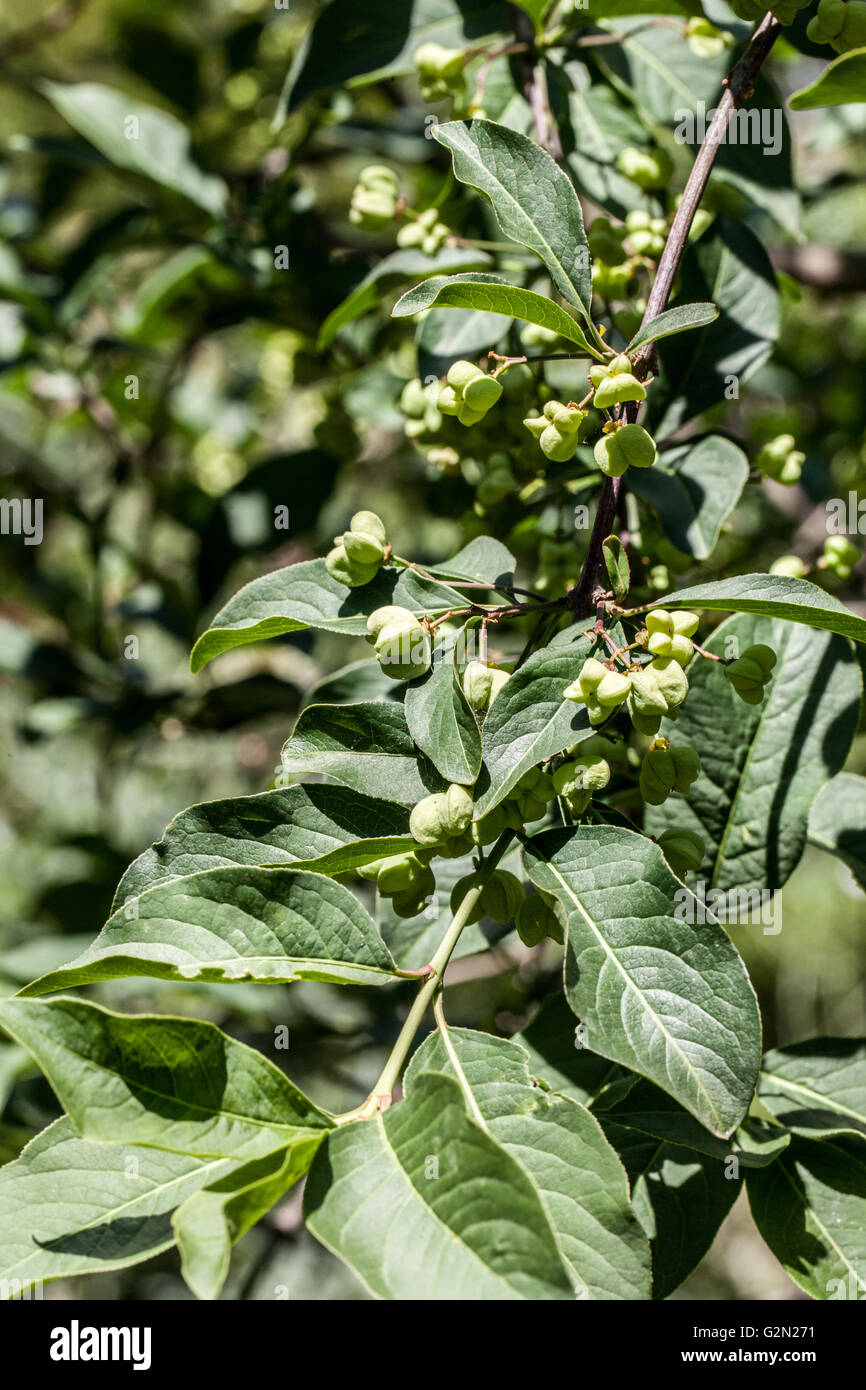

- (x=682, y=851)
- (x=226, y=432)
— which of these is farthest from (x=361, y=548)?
(x=226, y=432)

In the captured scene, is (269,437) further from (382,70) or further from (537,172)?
(537,172)

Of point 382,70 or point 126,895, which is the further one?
point 382,70

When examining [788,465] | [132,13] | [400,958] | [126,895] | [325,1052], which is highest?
[132,13]

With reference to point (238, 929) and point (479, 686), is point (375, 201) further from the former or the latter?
point (238, 929)

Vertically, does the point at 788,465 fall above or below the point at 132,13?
below

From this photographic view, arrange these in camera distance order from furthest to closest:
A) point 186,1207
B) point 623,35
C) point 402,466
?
1. point 402,466
2. point 623,35
3. point 186,1207

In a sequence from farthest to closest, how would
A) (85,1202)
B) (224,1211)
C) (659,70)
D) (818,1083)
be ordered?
(659,70) < (818,1083) < (85,1202) < (224,1211)

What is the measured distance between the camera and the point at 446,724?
0.76 m

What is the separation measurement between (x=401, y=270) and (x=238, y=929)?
26.0 inches

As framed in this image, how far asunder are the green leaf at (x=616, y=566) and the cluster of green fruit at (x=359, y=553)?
168 mm

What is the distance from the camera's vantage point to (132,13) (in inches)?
103

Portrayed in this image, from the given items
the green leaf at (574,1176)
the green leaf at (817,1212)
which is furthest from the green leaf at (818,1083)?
the green leaf at (574,1176)
